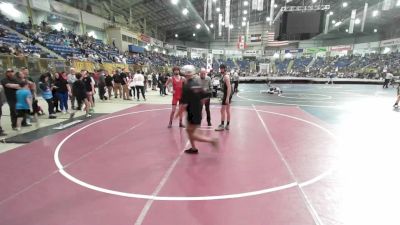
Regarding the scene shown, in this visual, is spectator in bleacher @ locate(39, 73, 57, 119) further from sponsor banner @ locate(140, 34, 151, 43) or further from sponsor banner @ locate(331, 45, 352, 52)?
sponsor banner @ locate(331, 45, 352, 52)

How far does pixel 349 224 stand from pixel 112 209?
2965mm

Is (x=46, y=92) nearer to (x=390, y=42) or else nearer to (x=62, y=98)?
(x=62, y=98)

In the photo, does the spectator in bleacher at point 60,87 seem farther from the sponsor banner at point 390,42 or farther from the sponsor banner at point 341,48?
the sponsor banner at point 341,48

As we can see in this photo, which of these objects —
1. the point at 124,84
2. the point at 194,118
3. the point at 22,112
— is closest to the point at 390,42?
the point at 124,84

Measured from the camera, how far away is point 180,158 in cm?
507

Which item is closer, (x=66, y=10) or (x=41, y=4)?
(x=41, y=4)

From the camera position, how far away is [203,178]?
414 centimetres

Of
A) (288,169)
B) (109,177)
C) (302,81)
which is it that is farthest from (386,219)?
(302,81)

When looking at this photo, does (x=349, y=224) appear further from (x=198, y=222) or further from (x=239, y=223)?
(x=198, y=222)

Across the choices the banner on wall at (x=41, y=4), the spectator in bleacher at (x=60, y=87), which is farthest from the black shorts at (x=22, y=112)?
the banner on wall at (x=41, y=4)

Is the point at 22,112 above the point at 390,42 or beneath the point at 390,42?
beneath

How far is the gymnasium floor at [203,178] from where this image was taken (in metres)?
3.12

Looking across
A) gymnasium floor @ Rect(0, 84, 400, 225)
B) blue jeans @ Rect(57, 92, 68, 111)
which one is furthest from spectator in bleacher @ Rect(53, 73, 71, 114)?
gymnasium floor @ Rect(0, 84, 400, 225)

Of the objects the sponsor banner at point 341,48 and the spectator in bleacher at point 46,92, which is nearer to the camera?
the spectator in bleacher at point 46,92
